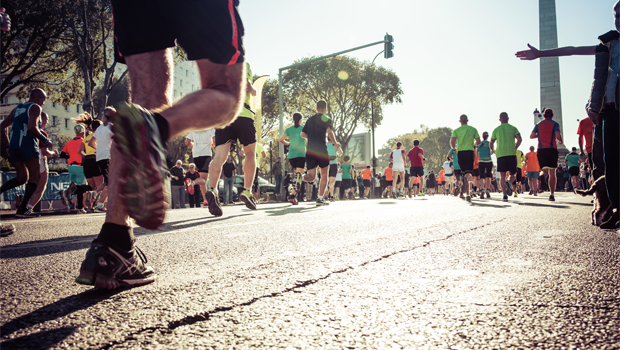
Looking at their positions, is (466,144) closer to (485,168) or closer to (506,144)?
(506,144)

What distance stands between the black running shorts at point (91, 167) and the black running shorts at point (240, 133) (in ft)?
15.2

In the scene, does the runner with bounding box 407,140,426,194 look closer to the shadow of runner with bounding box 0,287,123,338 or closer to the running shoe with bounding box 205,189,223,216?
the running shoe with bounding box 205,189,223,216

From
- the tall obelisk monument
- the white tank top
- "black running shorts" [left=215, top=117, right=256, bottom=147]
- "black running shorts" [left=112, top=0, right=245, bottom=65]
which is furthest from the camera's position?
the tall obelisk monument

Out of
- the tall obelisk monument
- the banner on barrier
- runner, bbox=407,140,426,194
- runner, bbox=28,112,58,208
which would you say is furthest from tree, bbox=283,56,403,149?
runner, bbox=28,112,58,208

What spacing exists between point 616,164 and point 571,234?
0.62 metres

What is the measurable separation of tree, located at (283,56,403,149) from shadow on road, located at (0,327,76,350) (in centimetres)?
3417

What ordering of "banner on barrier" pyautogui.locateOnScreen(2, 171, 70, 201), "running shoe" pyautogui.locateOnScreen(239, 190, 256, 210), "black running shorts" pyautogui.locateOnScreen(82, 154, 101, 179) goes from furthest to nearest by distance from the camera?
"banner on barrier" pyautogui.locateOnScreen(2, 171, 70, 201) → "black running shorts" pyautogui.locateOnScreen(82, 154, 101, 179) → "running shoe" pyautogui.locateOnScreen(239, 190, 256, 210)

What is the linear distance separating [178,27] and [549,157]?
9929mm

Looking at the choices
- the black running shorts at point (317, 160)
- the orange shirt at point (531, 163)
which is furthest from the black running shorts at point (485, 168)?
the black running shorts at point (317, 160)

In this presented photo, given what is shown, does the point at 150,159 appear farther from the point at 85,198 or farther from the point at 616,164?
the point at 85,198

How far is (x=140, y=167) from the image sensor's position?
123cm

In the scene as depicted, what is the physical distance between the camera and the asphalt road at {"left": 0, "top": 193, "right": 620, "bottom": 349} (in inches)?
42.9

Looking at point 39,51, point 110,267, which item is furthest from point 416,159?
point 39,51

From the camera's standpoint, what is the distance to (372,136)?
1454 inches
